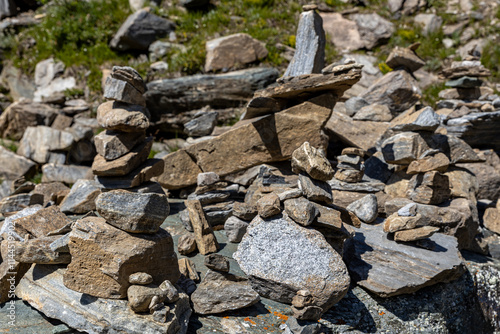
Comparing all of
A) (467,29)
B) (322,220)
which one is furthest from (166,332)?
(467,29)

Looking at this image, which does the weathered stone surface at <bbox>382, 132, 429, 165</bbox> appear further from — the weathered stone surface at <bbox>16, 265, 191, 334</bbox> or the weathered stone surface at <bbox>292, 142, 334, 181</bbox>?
the weathered stone surface at <bbox>16, 265, 191, 334</bbox>

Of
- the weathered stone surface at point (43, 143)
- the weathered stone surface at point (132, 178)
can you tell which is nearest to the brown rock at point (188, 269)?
the weathered stone surface at point (132, 178)

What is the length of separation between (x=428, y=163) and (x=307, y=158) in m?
2.22

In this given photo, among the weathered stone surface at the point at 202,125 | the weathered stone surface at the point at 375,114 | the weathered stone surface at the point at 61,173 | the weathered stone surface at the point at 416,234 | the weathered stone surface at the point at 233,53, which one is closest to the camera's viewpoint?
the weathered stone surface at the point at 416,234

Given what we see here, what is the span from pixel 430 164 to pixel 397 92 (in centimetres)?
228

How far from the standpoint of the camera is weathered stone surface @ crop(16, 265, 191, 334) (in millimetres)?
3445

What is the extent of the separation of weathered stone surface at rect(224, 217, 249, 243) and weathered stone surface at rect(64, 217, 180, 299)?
1.72m

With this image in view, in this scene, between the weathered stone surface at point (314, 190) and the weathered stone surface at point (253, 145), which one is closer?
the weathered stone surface at point (314, 190)

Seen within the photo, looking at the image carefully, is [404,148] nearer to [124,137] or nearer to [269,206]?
[269,206]

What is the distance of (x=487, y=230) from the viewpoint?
253 inches

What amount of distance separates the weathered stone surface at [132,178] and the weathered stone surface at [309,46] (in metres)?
2.75

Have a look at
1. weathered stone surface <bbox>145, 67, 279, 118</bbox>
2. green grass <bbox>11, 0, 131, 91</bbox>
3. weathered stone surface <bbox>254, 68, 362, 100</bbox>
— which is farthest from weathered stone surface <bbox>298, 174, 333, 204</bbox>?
green grass <bbox>11, 0, 131, 91</bbox>

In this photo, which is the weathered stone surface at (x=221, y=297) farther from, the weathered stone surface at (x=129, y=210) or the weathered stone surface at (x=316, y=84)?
the weathered stone surface at (x=316, y=84)

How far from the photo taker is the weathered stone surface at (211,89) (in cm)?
902
